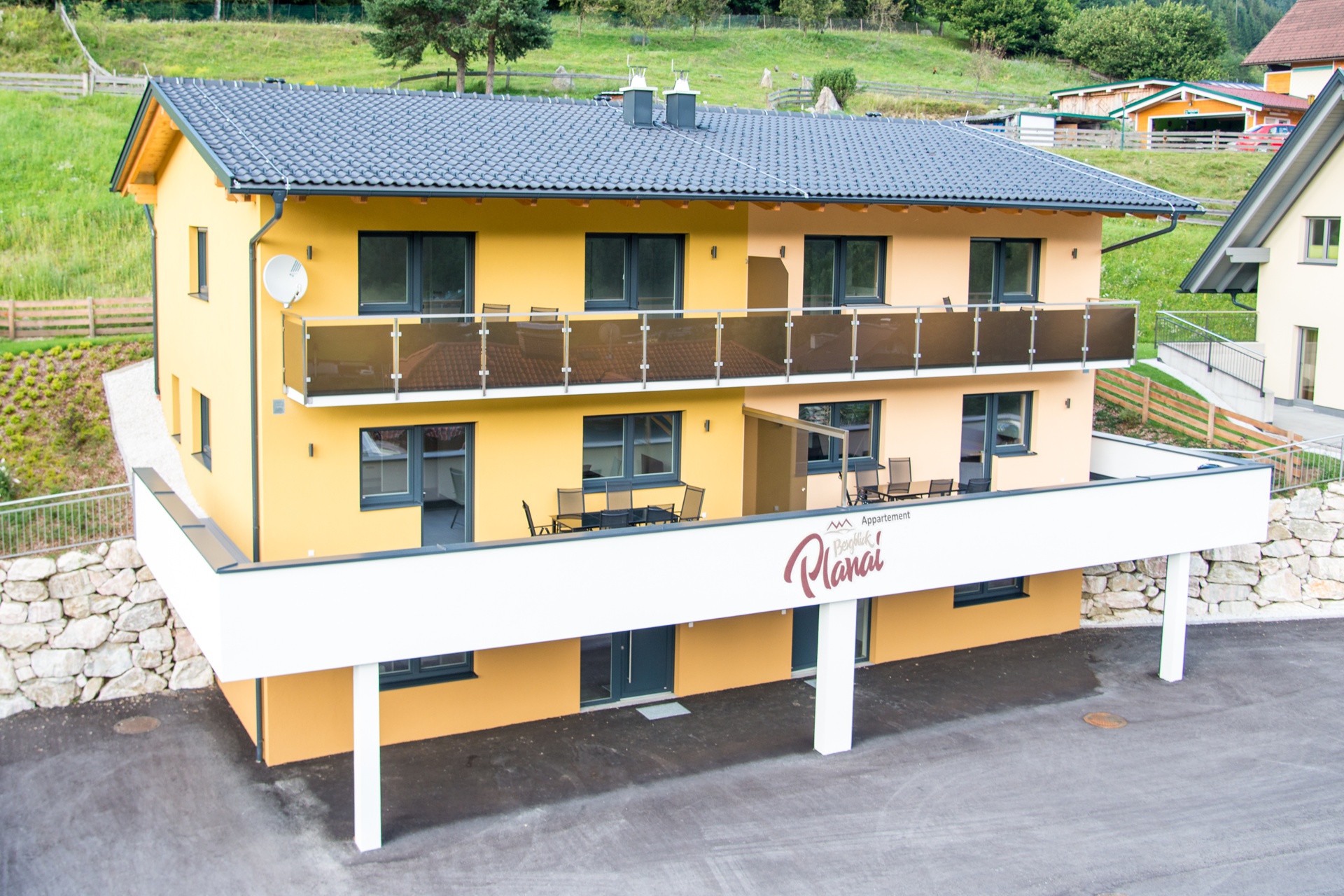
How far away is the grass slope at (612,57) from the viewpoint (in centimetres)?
5434

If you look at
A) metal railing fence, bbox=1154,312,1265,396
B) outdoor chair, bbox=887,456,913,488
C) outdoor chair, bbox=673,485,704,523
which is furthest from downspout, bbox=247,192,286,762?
metal railing fence, bbox=1154,312,1265,396

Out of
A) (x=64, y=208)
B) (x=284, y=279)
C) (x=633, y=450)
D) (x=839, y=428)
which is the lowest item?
(x=633, y=450)

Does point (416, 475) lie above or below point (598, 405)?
below

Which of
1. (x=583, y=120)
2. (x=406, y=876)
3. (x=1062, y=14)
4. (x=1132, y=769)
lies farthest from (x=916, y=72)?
(x=406, y=876)

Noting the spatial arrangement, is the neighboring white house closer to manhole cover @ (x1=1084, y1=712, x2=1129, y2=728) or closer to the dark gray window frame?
manhole cover @ (x1=1084, y1=712, x2=1129, y2=728)

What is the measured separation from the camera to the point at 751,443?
17.9 metres

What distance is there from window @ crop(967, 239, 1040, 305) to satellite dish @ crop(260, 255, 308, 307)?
10355 millimetres

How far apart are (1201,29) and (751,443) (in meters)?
69.1

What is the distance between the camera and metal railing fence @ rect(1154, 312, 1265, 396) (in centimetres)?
2775

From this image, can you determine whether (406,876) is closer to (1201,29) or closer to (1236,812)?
Result: (1236,812)

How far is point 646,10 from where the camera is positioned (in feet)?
227

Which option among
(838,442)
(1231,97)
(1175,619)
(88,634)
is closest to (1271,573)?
(1175,619)

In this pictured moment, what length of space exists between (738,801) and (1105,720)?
6010 mm

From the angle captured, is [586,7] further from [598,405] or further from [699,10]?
[598,405]
